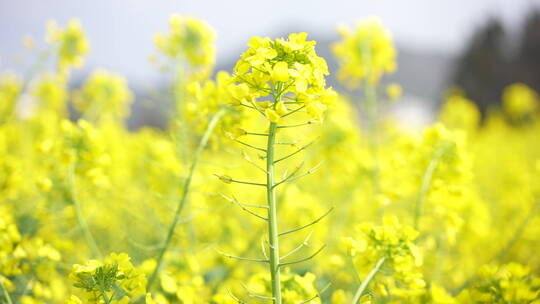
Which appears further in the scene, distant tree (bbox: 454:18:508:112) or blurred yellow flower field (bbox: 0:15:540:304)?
distant tree (bbox: 454:18:508:112)

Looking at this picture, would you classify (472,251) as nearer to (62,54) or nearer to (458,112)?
(62,54)

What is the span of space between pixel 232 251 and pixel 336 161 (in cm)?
89

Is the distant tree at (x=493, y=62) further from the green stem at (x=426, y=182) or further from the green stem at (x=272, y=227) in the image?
the green stem at (x=272, y=227)

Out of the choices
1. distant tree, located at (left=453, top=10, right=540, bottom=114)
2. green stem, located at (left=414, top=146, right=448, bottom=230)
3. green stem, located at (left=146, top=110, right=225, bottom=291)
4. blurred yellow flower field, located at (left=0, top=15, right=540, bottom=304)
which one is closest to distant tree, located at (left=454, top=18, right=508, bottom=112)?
distant tree, located at (left=453, top=10, right=540, bottom=114)

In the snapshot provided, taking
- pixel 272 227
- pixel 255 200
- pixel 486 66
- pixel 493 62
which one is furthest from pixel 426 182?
pixel 493 62

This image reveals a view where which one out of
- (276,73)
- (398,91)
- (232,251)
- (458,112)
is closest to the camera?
(276,73)

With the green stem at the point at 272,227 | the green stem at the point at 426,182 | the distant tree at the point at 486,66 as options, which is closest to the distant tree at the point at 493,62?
the distant tree at the point at 486,66

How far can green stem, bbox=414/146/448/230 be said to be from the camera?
1586 millimetres

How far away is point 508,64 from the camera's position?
51.7 ft

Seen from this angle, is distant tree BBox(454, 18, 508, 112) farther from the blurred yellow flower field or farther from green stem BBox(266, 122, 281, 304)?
green stem BBox(266, 122, 281, 304)

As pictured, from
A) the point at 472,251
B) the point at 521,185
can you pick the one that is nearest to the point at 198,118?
the point at 472,251

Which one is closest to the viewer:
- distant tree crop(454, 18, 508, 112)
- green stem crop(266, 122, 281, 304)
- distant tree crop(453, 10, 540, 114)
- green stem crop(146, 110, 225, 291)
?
green stem crop(266, 122, 281, 304)

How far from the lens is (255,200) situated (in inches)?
124

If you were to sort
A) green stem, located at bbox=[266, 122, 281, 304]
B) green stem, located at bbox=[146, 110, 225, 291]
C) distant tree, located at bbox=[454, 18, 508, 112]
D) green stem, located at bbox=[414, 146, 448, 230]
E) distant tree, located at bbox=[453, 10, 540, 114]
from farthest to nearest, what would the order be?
distant tree, located at bbox=[454, 18, 508, 112]
distant tree, located at bbox=[453, 10, 540, 114]
green stem, located at bbox=[414, 146, 448, 230]
green stem, located at bbox=[146, 110, 225, 291]
green stem, located at bbox=[266, 122, 281, 304]
